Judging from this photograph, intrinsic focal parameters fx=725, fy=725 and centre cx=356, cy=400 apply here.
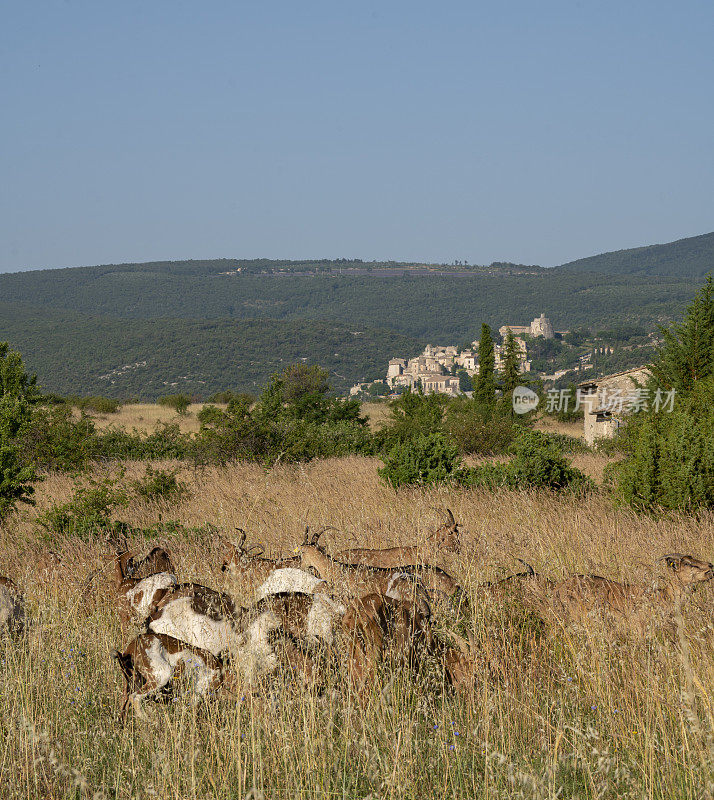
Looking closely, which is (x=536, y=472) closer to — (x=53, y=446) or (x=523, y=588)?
(x=523, y=588)

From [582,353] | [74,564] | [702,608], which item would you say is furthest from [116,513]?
[582,353]

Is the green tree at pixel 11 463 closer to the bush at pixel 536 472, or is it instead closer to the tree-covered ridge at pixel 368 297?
the bush at pixel 536 472

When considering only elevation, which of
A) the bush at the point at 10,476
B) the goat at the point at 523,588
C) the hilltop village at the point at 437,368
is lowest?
the hilltop village at the point at 437,368

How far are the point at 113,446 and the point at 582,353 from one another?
83308 millimetres

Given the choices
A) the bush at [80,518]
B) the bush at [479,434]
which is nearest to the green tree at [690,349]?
the bush at [479,434]

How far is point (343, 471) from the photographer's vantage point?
13016mm

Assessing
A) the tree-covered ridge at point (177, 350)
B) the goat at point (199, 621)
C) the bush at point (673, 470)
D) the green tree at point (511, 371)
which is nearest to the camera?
the goat at point (199, 621)

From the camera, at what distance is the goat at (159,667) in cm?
286

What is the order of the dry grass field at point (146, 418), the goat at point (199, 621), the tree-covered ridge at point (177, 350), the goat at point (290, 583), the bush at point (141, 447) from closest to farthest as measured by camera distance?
the goat at point (199, 621), the goat at point (290, 583), the bush at point (141, 447), the dry grass field at point (146, 418), the tree-covered ridge at point (177, 350)

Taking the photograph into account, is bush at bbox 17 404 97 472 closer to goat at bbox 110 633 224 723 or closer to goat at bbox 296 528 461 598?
goat at bbox 296 528 461 598

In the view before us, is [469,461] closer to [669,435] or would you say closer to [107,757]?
[669,435]

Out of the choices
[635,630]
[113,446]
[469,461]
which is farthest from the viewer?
[113,446]

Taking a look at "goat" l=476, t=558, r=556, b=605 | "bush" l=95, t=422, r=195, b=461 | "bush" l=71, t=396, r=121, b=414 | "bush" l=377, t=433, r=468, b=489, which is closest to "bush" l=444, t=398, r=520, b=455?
"bush" l=95, t=422, r=195, b=461

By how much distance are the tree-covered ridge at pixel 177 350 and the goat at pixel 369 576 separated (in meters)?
68.4
